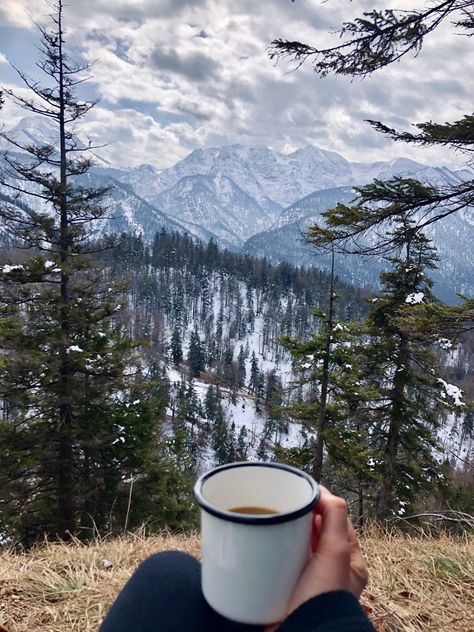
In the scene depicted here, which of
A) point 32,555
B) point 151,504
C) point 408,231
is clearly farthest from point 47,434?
point 408,231

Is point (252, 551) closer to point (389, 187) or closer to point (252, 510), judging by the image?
point (252, 510)

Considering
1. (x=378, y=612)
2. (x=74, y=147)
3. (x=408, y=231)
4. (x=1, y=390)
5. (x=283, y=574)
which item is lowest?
(x=1, y=390)

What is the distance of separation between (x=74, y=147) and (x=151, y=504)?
9.07 metres

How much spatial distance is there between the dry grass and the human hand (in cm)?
121

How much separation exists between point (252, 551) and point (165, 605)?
1.40 feet

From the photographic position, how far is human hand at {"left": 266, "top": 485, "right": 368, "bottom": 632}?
33.6 inches

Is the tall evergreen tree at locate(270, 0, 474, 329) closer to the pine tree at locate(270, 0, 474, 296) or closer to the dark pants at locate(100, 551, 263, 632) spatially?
the pine tree at locate(270, 0, 474, 296)

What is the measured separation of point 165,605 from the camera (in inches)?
41.2

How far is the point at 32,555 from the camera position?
2.82 meters

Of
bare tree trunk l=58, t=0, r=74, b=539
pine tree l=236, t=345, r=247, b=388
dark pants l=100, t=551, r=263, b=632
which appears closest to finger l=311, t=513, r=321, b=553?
dark pants l=100, t=551, r=263, b=632

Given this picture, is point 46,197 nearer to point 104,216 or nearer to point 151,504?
point 104,216

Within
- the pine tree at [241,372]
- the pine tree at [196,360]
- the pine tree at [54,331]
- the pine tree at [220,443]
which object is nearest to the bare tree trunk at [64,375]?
the pine tree at [54,331]

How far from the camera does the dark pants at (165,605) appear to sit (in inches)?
39.2

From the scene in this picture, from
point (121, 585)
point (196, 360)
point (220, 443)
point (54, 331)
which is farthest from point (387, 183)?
point (196, 360)
